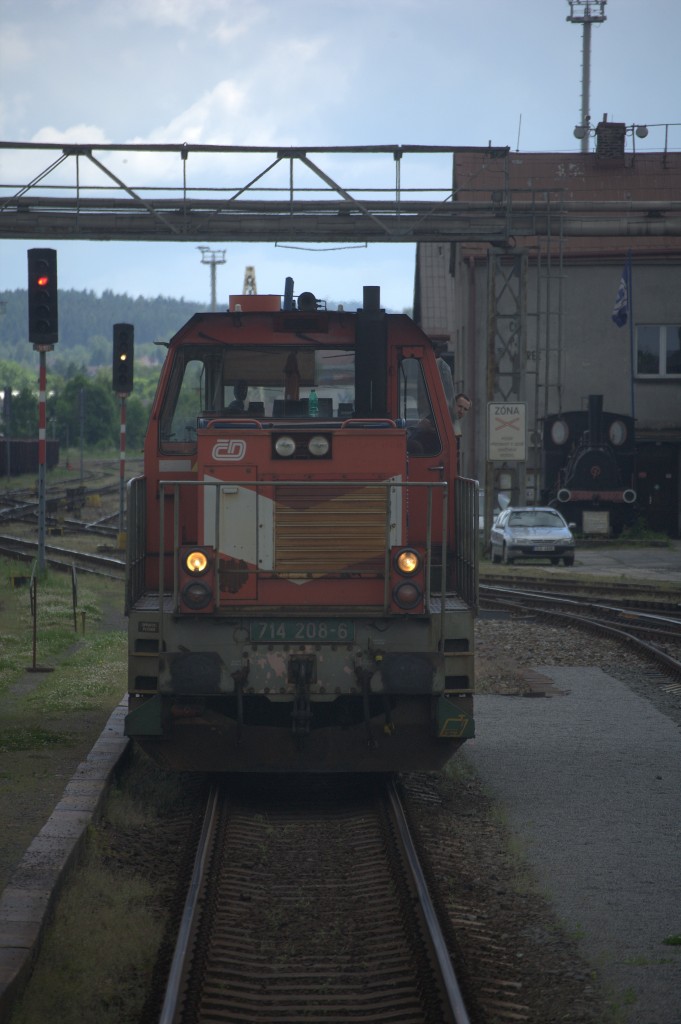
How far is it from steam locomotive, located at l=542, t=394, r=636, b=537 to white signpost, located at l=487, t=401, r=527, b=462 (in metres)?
7.23

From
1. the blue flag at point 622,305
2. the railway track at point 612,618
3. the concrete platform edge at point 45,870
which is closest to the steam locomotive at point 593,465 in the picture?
the blue flag at point 622,305

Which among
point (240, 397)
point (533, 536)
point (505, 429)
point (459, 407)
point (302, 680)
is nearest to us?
point (302, 680)

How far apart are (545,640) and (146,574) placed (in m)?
8.37

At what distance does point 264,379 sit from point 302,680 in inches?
96.1

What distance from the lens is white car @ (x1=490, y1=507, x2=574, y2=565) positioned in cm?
2783

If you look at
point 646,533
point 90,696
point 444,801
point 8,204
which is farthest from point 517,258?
point 444,801

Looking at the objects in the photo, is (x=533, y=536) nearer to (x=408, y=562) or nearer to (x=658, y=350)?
(x=658, y=350)

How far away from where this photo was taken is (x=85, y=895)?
5.67 meters

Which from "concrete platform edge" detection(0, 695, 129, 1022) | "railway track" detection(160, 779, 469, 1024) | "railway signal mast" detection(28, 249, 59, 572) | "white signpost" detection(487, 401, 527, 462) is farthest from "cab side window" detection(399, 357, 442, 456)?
"white signpost" detection(487, 401, 527, 462)

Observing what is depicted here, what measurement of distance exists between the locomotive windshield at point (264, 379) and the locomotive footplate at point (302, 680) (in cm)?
201

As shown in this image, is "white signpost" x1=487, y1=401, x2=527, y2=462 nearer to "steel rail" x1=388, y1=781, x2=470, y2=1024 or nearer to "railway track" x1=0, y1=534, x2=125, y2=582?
"railway track" x1=0, y1=534, x2=125, y2=582

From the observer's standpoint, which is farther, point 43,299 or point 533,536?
point 533,536

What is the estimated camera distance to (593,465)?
3512 cm

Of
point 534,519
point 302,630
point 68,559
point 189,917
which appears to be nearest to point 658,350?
point 534,519
